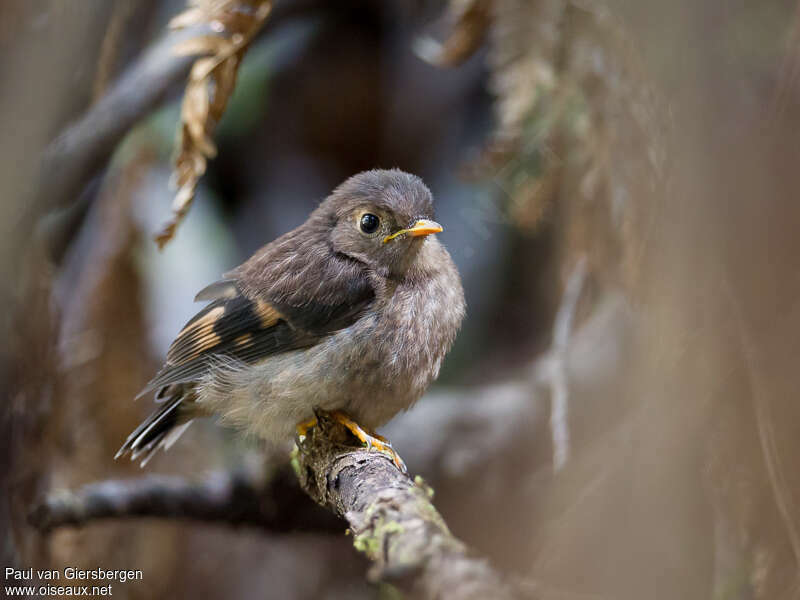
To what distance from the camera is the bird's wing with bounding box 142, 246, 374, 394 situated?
8.07ft

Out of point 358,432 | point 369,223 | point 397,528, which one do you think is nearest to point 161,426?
point 358,432

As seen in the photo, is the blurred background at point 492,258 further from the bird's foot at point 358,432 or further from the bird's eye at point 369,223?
the bird's eye at point 369,223

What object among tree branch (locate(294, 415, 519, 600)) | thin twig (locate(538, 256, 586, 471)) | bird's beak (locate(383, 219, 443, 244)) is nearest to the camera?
tree branch (locate(294, 415, 519, 600))

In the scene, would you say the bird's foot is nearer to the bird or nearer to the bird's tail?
the bird

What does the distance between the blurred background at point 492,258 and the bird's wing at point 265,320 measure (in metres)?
0.53

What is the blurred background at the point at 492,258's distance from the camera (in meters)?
1.79

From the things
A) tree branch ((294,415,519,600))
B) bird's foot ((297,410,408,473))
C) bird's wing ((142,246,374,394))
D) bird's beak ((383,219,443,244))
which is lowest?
tree branch ((294,415,519,600))

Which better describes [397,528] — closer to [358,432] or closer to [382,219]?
[358,432]

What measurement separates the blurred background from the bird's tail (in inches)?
25.1

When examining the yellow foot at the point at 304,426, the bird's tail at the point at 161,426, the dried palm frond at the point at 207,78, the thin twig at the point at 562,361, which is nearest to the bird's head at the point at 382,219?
the dried palm frond at the point at 207,78

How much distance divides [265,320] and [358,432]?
48cm

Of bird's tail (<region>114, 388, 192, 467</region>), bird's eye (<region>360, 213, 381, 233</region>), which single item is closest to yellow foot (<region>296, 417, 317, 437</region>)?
bird's tail (<region>114, 388, 192, 467</region>)

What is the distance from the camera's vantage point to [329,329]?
97.0 inches

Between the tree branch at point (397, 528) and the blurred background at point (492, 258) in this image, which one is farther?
the blurred background at point (492, 258)
